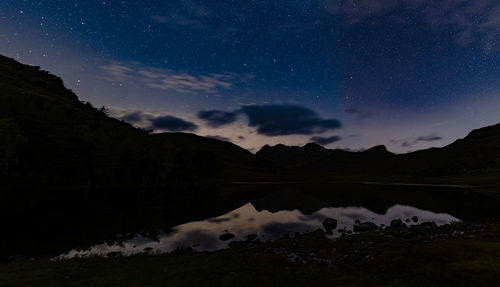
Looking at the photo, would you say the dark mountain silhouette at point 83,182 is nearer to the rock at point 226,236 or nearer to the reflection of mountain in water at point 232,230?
the reflection of mountain in water at point 232,230

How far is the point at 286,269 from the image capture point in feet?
58.9

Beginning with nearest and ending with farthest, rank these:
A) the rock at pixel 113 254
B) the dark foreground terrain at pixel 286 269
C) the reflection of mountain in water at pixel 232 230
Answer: the dark foreground terrain at pixel 286 269
the rock at pixel 113 254
the reflection of mountain in water at pixel 232 230

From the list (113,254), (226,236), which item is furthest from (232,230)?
(113,254)

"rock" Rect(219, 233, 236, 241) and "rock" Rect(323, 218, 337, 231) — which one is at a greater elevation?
"rock" Rect(323, 218, 337, 231)

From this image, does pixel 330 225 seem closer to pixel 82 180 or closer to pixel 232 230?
pixel 232 230

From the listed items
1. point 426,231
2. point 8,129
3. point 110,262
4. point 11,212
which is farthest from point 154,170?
point 426,231

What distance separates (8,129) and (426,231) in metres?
94.3

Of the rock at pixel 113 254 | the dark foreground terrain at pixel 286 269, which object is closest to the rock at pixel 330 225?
the dark foreground terrain at pixel 286 269

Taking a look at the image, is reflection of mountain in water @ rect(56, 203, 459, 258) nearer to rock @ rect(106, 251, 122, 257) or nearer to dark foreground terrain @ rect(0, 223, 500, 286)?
rock @ rect(106, 251, 122, 257)

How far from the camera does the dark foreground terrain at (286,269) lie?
14.8 meters

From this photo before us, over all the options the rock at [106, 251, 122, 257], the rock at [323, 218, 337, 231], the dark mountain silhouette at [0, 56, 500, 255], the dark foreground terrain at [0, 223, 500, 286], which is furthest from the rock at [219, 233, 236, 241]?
the rock at [323, 218, 337, 231]

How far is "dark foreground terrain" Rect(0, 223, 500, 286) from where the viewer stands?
48.6 ft

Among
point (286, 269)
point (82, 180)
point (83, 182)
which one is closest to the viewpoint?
point (286, 269)

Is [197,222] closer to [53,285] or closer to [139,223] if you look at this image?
[139,223]
